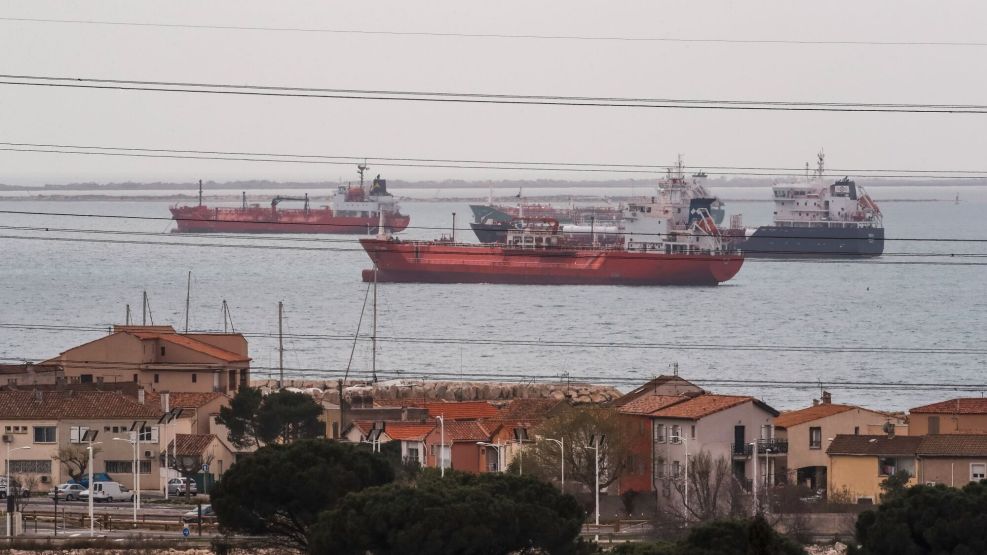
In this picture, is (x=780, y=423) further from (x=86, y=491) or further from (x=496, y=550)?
(x=496, y=550)

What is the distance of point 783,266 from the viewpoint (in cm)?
8294

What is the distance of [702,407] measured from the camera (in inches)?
673

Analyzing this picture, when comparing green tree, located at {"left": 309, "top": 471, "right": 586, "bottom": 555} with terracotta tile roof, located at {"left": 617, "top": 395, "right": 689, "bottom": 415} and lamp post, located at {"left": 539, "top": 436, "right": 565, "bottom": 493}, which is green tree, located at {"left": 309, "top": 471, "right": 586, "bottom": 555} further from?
terracotta tile roof, located at {"left": 617, "top": 395, "right": 689, "bottom": 415}

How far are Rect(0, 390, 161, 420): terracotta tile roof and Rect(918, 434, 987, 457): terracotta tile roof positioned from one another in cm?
727

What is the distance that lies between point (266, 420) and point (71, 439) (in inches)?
76.4

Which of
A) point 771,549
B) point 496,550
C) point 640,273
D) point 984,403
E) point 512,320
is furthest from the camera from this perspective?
point 640,273

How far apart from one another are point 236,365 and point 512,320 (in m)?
28.9

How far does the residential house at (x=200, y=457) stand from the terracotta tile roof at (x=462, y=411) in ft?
7.09

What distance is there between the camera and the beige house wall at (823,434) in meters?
17.1

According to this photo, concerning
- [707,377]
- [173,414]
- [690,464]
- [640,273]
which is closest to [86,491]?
[173,414]

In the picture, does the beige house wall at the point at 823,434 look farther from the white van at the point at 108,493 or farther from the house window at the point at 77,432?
the house window at the point at 77,432

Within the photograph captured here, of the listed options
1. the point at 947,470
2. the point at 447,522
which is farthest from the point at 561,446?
the point at 447,522

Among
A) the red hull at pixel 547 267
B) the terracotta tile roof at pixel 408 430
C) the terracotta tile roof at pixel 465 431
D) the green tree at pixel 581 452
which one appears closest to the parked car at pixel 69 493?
the terracotta tile roof at pixel 408 430

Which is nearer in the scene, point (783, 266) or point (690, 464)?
point (690, 464)
